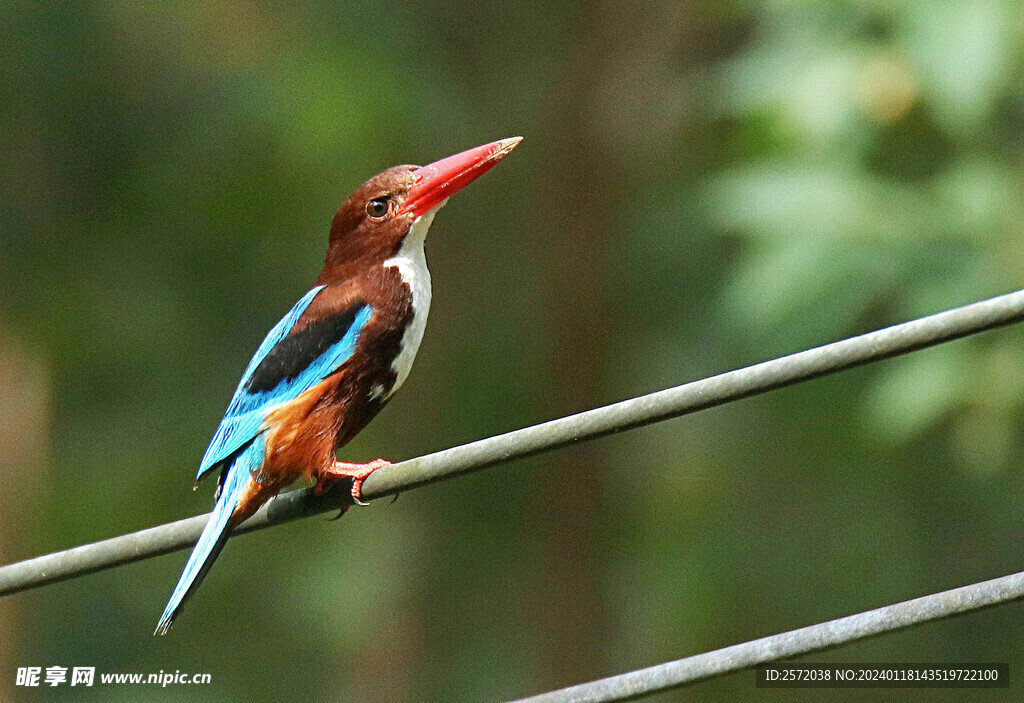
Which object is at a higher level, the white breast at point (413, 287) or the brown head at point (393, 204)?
the brown head at point (393, 204)

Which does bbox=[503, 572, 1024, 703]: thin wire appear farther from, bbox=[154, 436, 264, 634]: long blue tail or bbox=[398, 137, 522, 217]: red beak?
bbox=[398, 137, 522, 217]: red beak

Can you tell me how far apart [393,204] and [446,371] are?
2.77 meters

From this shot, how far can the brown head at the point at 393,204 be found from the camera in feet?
11.9

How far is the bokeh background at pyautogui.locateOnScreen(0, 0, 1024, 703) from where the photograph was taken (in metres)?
5.81

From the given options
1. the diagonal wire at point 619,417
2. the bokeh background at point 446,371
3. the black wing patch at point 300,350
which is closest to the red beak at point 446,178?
the black wing patch at point 300,350

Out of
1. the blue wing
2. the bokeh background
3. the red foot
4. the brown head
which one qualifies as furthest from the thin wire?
the bokeh background

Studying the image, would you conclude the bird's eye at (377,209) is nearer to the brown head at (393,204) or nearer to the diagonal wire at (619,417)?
the brown head at (393,204)

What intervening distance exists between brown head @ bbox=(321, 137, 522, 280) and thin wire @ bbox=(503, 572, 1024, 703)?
172 cm

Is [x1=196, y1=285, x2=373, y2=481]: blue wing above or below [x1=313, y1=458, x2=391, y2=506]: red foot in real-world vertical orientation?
above

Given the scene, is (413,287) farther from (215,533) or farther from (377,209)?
(215,533)

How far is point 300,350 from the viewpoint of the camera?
3.35 meters

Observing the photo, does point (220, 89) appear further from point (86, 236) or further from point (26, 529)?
point (26, 529)

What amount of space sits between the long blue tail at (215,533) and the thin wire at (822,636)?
3.35 feet

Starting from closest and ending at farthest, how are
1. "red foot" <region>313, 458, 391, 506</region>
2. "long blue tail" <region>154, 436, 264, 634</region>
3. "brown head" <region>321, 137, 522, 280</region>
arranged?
"long blue tail" <region>154, 436, 264, 634</region> < "red foot" <region>313, 458, 391, 506</region> < "brown head" <region>321, 137, 522, 280</region>
